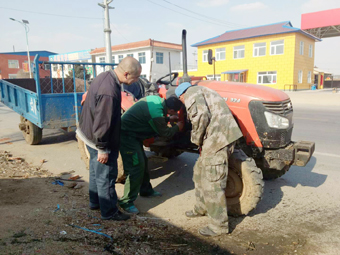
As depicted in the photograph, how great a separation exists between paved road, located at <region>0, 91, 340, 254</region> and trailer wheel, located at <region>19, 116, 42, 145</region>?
1.14 feet

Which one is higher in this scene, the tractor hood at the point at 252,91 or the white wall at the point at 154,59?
the white wall at the point at 154,59

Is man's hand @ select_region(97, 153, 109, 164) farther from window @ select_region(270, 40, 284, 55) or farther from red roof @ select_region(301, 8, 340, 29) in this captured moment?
red roof @ select_region(301, 8, 340, 29)

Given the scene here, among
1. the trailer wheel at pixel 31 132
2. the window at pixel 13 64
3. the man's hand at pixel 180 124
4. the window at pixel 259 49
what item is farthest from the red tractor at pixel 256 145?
the window at pixel 13 64

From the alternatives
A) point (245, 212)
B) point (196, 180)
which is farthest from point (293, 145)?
point (196, 180)

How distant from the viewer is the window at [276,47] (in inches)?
1104

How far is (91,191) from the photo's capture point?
11.6ft

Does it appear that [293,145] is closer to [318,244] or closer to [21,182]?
[318,244]

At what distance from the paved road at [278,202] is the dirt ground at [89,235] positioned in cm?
4

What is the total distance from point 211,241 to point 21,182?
3.11m

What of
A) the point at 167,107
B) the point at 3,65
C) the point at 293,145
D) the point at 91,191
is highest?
the point at 3,65

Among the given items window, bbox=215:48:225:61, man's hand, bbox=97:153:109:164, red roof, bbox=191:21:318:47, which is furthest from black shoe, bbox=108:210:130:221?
window, bbox=215:48:225:61

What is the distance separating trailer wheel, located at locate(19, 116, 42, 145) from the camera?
6.94 m

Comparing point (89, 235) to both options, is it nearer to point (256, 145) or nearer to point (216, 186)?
point (216, 186)

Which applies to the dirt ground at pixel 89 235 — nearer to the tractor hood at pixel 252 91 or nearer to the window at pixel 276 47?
the tractor hood at pixel 252 91
